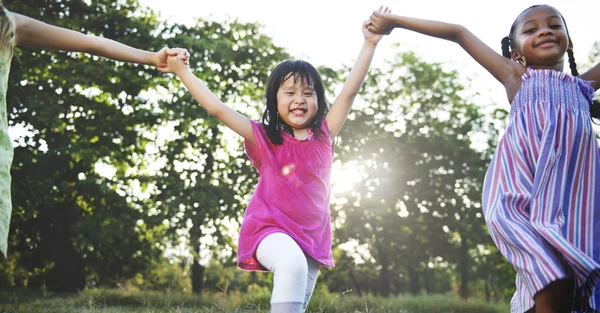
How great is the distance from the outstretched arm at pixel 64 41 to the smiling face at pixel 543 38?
2124 mm

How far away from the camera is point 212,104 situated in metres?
3.61

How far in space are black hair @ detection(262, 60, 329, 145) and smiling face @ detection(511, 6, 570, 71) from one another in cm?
123

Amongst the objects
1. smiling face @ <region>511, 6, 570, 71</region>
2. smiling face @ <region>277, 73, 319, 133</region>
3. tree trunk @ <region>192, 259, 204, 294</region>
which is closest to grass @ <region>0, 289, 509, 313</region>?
smiling face @ <region>277, 73, 319, 133</region>

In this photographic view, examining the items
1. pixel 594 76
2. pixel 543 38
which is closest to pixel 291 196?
pixel 543 38

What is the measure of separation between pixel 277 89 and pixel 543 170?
172cm

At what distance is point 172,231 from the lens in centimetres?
1703

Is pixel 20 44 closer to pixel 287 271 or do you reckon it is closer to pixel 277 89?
pixel 277 89

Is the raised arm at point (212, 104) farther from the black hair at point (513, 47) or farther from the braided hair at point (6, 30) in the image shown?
the black hair at point (513, 47)

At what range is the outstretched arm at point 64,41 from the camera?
9.44 ft

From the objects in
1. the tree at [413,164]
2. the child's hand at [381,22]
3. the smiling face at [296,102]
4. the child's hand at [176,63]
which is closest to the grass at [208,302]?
the smiling face at [296,102]

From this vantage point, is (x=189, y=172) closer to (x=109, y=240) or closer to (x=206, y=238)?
(x=206, y=238)

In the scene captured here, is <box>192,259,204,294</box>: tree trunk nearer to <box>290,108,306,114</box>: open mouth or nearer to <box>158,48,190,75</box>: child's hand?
<box>158,48,190,75</box>: child's hand

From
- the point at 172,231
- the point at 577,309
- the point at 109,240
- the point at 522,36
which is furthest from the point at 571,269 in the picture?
the point at 172,231

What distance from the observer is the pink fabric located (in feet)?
10.9
